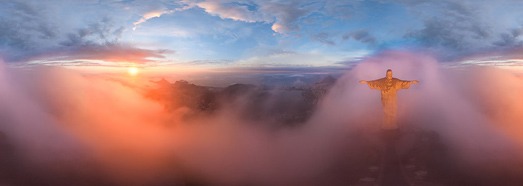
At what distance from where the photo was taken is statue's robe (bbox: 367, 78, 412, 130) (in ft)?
56.5

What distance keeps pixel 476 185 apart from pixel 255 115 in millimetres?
19888

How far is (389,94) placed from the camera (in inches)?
689

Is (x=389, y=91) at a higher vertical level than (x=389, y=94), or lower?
higher

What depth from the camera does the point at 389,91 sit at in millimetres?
17438

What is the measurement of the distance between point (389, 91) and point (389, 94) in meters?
0.17

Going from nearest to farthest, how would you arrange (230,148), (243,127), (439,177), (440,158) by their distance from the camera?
(439,177), (440,158), (230,148), (243,127)

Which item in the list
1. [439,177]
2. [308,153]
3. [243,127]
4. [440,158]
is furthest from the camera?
[243,127]

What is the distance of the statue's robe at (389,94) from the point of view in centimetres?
1723

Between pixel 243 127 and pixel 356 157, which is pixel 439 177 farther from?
pixel 243 127

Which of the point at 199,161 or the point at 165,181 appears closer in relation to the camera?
the point at 165,181

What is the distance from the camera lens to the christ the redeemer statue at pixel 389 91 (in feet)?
56.5

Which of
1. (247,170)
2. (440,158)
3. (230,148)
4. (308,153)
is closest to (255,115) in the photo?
(230,148)

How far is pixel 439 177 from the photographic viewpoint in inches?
591

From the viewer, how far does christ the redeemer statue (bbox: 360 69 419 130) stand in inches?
679
